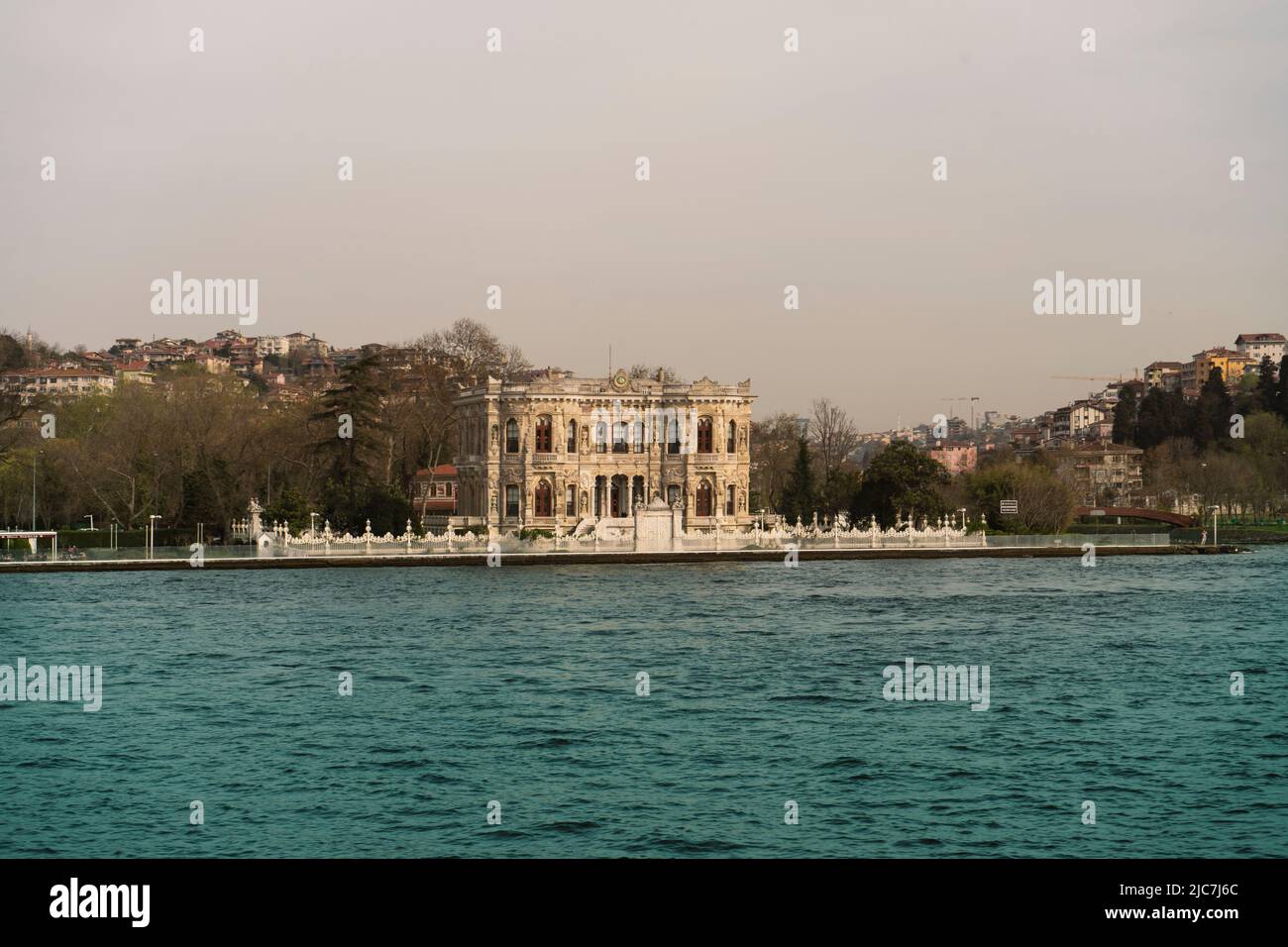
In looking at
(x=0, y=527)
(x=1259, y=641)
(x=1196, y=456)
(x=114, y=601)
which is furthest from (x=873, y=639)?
(x=1196, y=456)

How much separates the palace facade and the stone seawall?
754cm

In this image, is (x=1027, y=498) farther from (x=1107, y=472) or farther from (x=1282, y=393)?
(x=1107, y=472)

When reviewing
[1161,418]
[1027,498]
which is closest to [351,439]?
[1027,498]

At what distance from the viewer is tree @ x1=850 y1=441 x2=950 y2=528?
6969 cm

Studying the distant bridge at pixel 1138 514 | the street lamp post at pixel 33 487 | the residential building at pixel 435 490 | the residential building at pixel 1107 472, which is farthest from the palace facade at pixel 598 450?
the residential building at pixel 1107 472

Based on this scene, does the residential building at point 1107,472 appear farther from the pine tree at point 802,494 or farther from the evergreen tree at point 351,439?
the evergreen tree at point 351,439

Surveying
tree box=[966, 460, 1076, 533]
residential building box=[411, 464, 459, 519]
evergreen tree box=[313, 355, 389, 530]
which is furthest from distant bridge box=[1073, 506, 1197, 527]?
evergreen tree box=[313, 355, 389, 530]

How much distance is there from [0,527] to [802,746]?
187ft

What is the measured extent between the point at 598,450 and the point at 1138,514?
127 feet

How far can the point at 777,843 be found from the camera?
15406 mm

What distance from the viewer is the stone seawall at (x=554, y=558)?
181 feet

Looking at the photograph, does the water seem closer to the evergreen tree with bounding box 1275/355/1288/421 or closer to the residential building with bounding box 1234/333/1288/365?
the evergreen tree with bounding box 1275/355/1288/421
